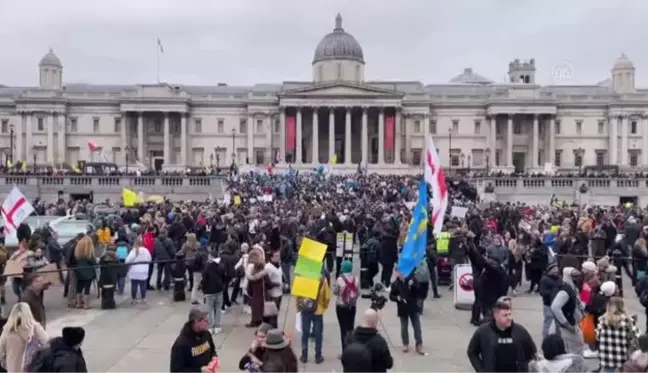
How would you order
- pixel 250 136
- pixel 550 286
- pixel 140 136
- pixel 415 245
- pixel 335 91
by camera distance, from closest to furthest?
pixel 550 286 < pixel 415 245 < pixel 335 91 < pixel 140 136 < pixel 250 136

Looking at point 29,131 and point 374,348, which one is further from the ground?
point 29,131

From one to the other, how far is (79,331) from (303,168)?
75.1 meters

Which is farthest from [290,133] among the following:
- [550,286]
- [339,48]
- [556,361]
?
[556,361]

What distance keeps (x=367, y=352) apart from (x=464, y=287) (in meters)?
9.58

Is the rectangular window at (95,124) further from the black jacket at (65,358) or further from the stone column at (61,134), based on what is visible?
the black jacket at (65,358)

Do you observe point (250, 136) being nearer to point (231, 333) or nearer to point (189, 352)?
point (231, 333)

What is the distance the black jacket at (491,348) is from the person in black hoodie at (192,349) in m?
3.00

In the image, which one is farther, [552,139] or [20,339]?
[552,139]

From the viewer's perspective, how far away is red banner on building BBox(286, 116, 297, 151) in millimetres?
88375

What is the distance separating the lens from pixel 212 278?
566 inches

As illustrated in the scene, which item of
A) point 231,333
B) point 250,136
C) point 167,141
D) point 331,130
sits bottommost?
point 231,333

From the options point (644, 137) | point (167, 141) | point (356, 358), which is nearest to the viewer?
point (356, 358)

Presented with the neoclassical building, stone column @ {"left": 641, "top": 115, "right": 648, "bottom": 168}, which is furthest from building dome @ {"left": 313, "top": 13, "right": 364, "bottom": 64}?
stone column @ {"left": 641, "top": 115, "right": 648, "bottom": 168}

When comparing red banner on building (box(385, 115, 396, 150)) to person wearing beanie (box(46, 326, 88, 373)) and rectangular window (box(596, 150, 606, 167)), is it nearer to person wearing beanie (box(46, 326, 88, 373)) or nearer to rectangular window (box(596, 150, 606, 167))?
rectangular window (box(596, 150, 606, 167))
